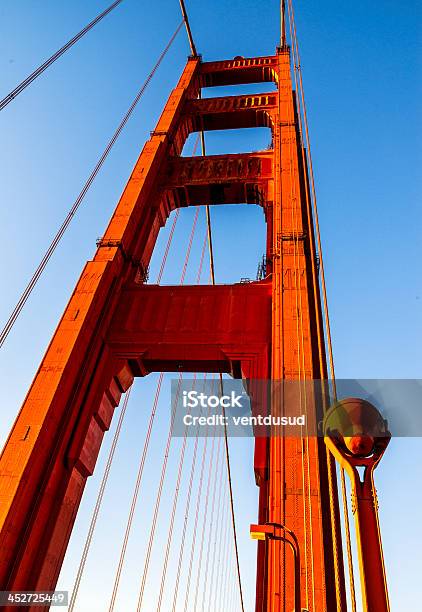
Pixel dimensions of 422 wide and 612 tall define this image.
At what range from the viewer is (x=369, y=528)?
163cm

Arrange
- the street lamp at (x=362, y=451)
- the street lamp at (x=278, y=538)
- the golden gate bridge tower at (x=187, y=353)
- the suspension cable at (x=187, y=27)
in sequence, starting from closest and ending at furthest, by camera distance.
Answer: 1. the street lamp at (x=362, y=451)
2. the street lamp at (x=278, y=538)
3. the golden gate bridge tower at (x=187, y=353)
4. the suspension cable at (x=187, y=27)

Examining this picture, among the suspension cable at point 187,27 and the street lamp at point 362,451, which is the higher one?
the suspension cable at point 187,27

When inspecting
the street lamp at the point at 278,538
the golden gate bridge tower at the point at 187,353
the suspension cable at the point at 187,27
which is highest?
the suspension cable at the point at 187,27

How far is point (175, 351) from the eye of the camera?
27.5 ft

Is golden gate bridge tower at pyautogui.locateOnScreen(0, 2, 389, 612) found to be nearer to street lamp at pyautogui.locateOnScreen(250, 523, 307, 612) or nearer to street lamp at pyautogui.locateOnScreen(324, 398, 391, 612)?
street lamp at pyautogui.locateOnScreen(250, 523, 307, 612)

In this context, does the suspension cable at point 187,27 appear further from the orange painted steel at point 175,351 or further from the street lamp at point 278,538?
the street lamp at point 278,538

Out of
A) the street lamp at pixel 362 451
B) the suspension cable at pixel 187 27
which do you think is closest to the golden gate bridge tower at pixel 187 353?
the street lamp at pixel 362 451

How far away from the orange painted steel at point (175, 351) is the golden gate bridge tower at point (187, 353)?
2 cm

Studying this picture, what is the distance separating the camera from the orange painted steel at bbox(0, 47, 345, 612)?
582cm

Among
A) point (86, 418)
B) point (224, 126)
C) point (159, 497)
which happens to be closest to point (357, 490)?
point (86, 418)

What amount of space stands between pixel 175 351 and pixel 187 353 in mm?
225

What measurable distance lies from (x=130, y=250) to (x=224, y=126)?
263 inches

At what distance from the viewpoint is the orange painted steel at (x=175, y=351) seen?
582 cm

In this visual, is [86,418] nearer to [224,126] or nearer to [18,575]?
[18,575]
